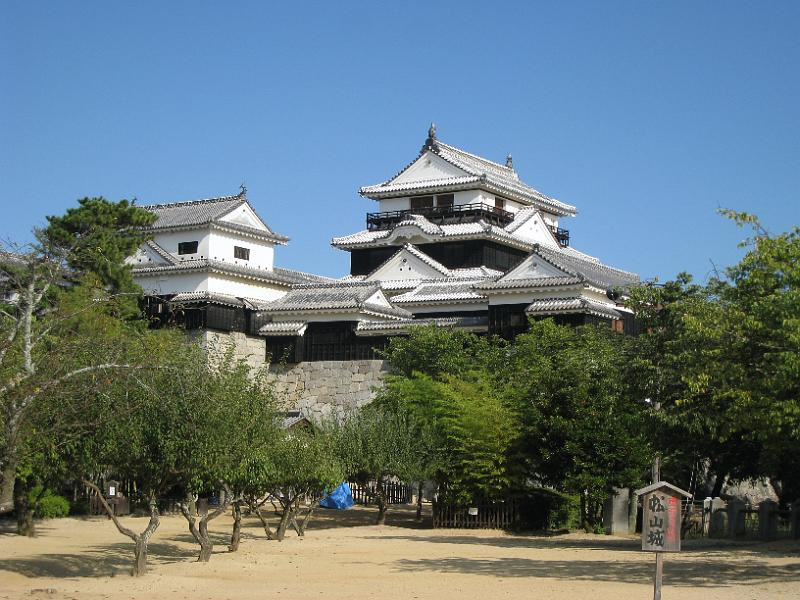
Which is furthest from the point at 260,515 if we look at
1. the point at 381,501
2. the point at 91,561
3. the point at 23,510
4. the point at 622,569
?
the point at 622,569

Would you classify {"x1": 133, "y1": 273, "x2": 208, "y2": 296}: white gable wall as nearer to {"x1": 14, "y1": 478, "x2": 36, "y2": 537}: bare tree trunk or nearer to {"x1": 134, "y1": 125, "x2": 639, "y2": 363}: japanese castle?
{"x1": 134, "y1": 125, "x2": 639, "y2": 363}: japanese castle

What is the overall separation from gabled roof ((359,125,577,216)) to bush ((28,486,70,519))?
26707 mm

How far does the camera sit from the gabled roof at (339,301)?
4869cm

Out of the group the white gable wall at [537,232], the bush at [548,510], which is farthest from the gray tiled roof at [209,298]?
the bush at [548,510]

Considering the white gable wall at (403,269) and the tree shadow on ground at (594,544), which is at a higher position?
the white gable wall at (403,269)

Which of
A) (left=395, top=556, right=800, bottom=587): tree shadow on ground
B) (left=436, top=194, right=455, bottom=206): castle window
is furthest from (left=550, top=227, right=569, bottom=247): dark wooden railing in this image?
(left=395, top=556, right=800, bottom=587): tree shadow on ground

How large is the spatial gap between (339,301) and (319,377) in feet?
10.5

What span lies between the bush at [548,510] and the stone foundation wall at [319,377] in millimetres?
13773

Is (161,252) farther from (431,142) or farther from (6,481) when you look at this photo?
(6,481)

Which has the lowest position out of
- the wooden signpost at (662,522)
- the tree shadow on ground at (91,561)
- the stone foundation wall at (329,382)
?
the tree shadow on ground at (91,561)

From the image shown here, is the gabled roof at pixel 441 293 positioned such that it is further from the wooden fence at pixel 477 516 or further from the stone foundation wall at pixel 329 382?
the wooden fence at pixel 477 516

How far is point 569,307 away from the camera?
45.3 metres

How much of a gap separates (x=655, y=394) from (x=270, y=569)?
1019 centimetres

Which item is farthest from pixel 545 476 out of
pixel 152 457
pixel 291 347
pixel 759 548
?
pixel 291 347
